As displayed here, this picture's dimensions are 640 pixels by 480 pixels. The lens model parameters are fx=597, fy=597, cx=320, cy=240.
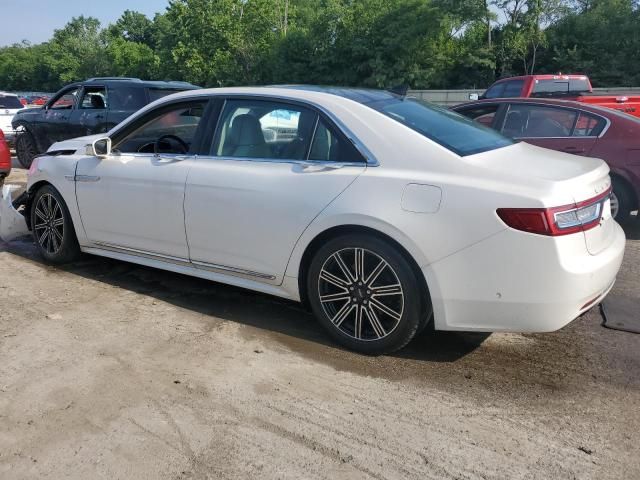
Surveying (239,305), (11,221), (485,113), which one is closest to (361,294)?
(239,305)

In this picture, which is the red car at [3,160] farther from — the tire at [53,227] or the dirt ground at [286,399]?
the dirt ground at [286,399]

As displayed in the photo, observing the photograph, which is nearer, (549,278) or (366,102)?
(549,278)

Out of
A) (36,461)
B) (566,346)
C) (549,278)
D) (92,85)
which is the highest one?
(92,85)

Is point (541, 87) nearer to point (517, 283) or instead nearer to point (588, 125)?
point (588, 125)

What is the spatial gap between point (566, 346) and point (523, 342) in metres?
0.27

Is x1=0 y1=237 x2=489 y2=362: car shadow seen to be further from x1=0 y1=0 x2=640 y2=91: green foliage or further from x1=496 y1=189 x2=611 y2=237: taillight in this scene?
x1=0 y1=0 x2=640 y2=91: green foliage

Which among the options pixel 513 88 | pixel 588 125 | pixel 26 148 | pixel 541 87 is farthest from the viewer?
pixel 513 88

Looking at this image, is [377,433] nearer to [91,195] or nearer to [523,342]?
[523,342]

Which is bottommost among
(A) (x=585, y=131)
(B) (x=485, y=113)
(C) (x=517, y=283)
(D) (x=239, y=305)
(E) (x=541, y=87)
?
(D) (x=239, y=305)

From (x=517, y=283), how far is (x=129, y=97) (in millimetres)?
8064

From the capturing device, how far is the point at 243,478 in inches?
101

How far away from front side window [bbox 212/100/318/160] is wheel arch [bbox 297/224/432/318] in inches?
22.6

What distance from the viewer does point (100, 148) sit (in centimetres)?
483

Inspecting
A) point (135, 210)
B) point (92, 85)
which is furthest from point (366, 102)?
point (92, 85)
